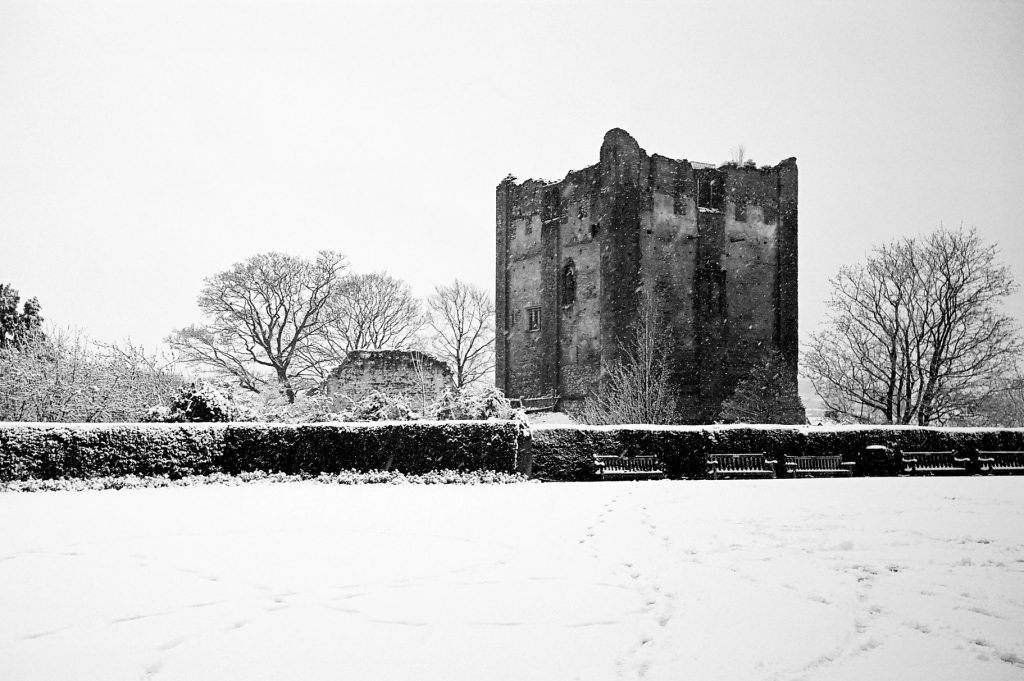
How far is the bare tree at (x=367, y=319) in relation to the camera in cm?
3922

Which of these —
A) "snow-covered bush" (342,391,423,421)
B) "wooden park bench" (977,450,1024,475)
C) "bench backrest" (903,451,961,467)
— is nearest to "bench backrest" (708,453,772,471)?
"bench backrest" (903,451,961,467)

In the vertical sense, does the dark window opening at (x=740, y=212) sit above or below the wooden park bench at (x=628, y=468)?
above

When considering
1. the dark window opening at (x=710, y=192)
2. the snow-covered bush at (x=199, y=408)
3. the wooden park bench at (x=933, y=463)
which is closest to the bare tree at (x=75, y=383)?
the snow-covered bush at (x=199, y=408)

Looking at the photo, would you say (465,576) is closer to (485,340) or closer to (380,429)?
(380,429)

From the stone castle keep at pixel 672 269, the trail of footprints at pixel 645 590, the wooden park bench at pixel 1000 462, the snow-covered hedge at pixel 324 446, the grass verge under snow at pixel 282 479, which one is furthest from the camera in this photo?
the stone castle keep at pixel 672 269

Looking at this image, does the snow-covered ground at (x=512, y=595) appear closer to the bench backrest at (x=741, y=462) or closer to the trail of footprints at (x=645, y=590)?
the trail of footprints at (x=645, y=590)

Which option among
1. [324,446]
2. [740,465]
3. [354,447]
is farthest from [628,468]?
[324,446]

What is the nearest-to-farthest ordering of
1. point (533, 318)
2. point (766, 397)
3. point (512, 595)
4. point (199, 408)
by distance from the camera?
1. point (512, 595)
2. point (199, 408)
3. point (766, 397)
4. point (533, 318)

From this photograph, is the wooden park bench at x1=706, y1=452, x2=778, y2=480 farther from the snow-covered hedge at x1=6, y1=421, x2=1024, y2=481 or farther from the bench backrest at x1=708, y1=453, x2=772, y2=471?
the snow-covered hedge at x1=6, y1=421, x2=1024, y2=481

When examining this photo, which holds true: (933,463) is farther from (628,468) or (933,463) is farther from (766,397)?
(766,397)

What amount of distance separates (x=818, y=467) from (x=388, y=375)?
1712 centimetres

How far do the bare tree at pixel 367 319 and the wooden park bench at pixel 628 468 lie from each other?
2371 centimetres

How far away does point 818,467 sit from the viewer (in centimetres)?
1873

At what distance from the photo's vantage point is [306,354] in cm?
3866
